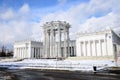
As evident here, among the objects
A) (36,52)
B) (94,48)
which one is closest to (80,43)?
(94,48)

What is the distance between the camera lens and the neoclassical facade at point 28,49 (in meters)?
106

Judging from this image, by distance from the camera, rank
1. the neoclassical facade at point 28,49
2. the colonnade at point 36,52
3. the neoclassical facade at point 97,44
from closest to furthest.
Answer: the neoclassical facade at point 97,44 → the neoclassical facade at point 28,49 → the colonnade at point 36,52

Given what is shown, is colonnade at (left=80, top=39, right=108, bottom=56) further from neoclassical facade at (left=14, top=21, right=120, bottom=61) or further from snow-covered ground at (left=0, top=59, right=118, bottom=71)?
snow-covered ground at (left=0, top=59, right=118, bottom=71)

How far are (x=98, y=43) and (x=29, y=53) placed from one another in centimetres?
4763

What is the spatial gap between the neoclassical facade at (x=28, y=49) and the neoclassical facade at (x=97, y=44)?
118 ft

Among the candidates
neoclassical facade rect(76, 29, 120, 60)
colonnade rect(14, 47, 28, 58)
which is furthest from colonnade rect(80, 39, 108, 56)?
colonnade rect(14, 47, 28, 58)

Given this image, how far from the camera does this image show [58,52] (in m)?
81.0

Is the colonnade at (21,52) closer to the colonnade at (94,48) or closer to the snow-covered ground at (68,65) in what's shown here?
the colonnade at (94,48)

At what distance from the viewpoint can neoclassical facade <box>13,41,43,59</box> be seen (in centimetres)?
10600

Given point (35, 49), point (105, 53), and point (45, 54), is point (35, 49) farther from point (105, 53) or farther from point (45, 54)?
point (105, 53)

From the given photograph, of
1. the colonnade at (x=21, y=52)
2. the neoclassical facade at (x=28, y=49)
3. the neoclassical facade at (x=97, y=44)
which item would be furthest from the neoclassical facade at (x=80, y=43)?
the colonnade at (x=21, y=52)

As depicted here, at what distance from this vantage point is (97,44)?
3123 inches

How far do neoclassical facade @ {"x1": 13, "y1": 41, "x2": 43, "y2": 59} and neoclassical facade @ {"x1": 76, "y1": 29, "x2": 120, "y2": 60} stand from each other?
35837 millimetres

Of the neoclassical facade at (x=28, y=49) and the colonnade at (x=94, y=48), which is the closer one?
the colonnade at (x=94, y=48)
